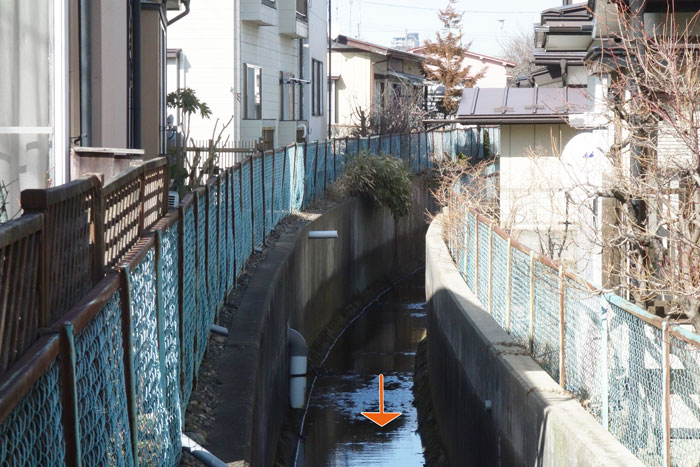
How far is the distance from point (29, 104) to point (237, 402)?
9.91 ft

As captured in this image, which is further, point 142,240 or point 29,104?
point 29,104

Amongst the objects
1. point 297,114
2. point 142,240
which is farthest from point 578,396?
point 297,114

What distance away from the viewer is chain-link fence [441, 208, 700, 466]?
581 centimetres

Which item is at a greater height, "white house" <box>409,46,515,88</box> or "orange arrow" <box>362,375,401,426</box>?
"white house" <box>409,46,515,88</box>

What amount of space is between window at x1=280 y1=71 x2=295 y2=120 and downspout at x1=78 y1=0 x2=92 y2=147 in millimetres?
22014

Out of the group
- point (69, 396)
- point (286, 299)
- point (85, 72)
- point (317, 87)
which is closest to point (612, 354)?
point (69, 396)

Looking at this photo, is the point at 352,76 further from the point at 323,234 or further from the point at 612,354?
the point at 612,354

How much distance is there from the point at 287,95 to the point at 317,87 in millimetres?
4601

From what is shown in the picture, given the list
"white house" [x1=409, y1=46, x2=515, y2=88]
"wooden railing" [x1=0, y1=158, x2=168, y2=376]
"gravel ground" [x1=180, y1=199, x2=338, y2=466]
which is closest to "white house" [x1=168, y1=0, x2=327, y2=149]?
"gravel ground" [x1=180, y1=199, x2=338, y2=466]

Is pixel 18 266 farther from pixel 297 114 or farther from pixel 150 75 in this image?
pixel 297 114

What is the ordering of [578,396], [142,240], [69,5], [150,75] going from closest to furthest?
[142,240], [578,396], [69,5], [150,75]

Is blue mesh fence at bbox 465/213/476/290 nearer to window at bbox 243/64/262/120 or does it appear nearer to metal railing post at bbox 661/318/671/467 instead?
metal railing post at bbox 661/318/671/467

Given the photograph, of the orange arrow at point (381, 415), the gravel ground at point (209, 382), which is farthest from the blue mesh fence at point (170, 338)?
the orange arrow at point (381, 415)

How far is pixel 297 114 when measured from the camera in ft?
112
